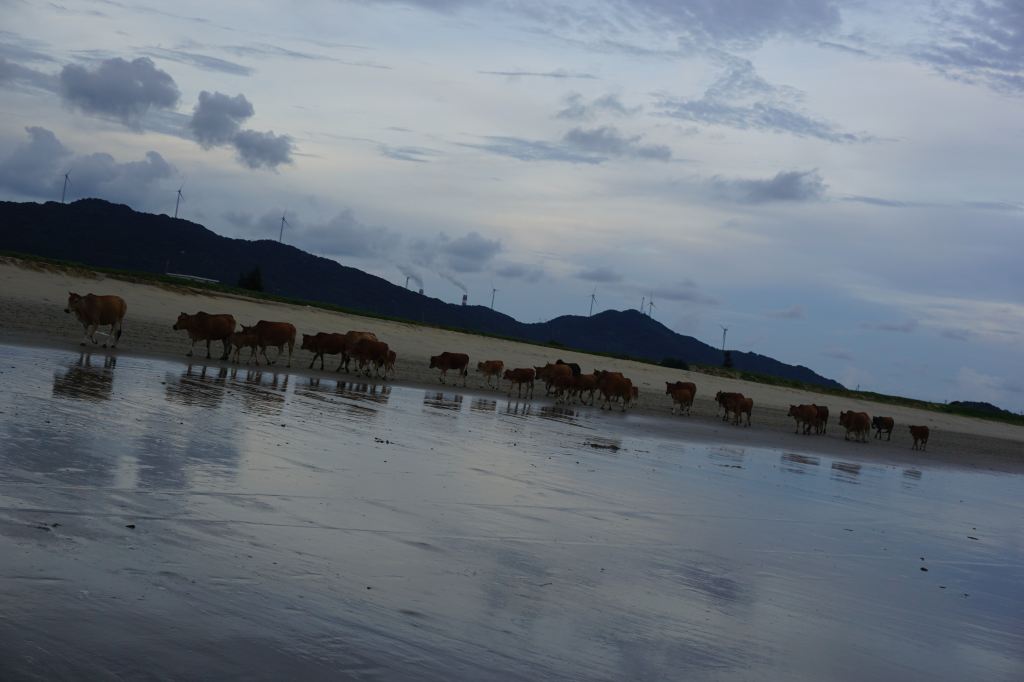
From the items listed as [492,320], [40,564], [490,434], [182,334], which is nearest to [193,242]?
[492,320]

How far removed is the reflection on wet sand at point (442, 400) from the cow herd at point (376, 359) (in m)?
3.32

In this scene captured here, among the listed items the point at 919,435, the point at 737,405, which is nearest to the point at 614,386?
the point at 737,405

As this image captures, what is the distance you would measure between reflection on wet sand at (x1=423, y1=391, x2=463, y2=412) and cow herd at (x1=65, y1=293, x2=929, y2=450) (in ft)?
10.9

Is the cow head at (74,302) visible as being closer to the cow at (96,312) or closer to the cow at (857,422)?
the cow at (96,312)

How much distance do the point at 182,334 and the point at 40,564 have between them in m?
27.9

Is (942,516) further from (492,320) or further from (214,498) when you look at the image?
(492,320)

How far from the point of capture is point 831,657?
704cm

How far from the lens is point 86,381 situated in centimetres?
1639

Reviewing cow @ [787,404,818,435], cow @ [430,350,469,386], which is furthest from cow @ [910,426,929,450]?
cow @ [430,350,469,386]

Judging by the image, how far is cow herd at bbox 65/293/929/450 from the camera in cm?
2658

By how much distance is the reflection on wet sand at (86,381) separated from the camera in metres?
14.5

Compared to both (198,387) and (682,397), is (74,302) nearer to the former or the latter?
(198,387)

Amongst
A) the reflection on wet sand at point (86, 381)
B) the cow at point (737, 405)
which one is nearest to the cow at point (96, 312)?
the reflection on wet sand at point (86, 381)

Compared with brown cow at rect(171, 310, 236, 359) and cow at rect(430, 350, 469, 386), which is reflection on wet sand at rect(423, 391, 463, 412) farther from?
brown cow at rect(171, 310, 236, 359)
